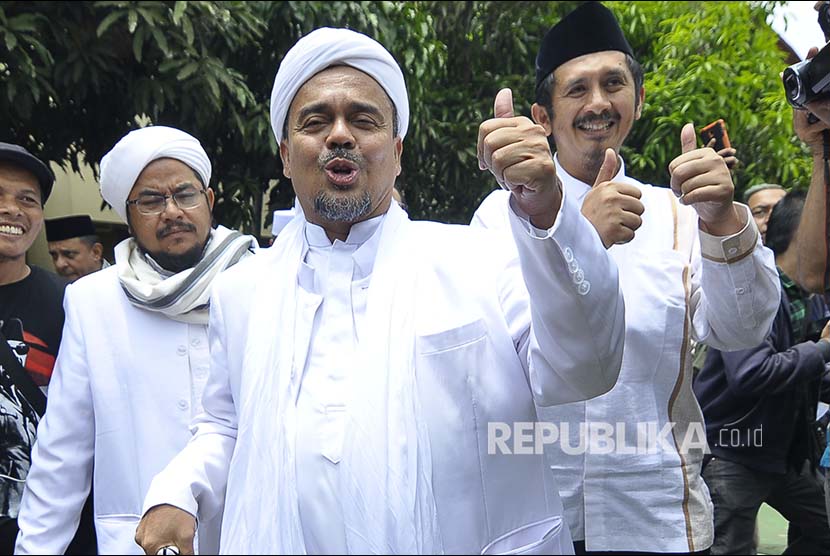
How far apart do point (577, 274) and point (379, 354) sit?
510 mm

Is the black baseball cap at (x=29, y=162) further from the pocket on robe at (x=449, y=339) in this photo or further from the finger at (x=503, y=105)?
the finger at (x=503, y=105)

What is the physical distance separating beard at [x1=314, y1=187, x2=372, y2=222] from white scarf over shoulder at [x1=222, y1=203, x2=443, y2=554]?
0.50 feet

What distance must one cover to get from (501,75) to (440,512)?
8766mm

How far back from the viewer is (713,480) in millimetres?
4809

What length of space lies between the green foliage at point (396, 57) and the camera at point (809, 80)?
4.42 m

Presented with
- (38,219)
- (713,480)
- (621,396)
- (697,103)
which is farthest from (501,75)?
(621,396)

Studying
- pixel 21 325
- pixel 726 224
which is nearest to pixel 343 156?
pixel 726 224

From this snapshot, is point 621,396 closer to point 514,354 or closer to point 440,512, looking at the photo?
point 514,354

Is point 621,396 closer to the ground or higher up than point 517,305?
closer to the ground

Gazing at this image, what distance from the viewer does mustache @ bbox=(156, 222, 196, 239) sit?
382cm

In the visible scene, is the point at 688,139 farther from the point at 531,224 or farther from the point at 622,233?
the point at 531,224

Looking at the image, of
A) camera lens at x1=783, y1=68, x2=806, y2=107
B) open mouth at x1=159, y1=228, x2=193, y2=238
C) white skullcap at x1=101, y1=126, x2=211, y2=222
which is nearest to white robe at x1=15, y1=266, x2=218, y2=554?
open mouth at x1=159, y1=228, x2=193, y2=238

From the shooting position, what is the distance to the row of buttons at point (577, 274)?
193 centimetres

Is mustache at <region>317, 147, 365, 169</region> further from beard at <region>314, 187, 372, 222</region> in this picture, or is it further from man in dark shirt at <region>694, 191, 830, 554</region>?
man in dark shirt at <region>694, 191, 830, 554</region>
